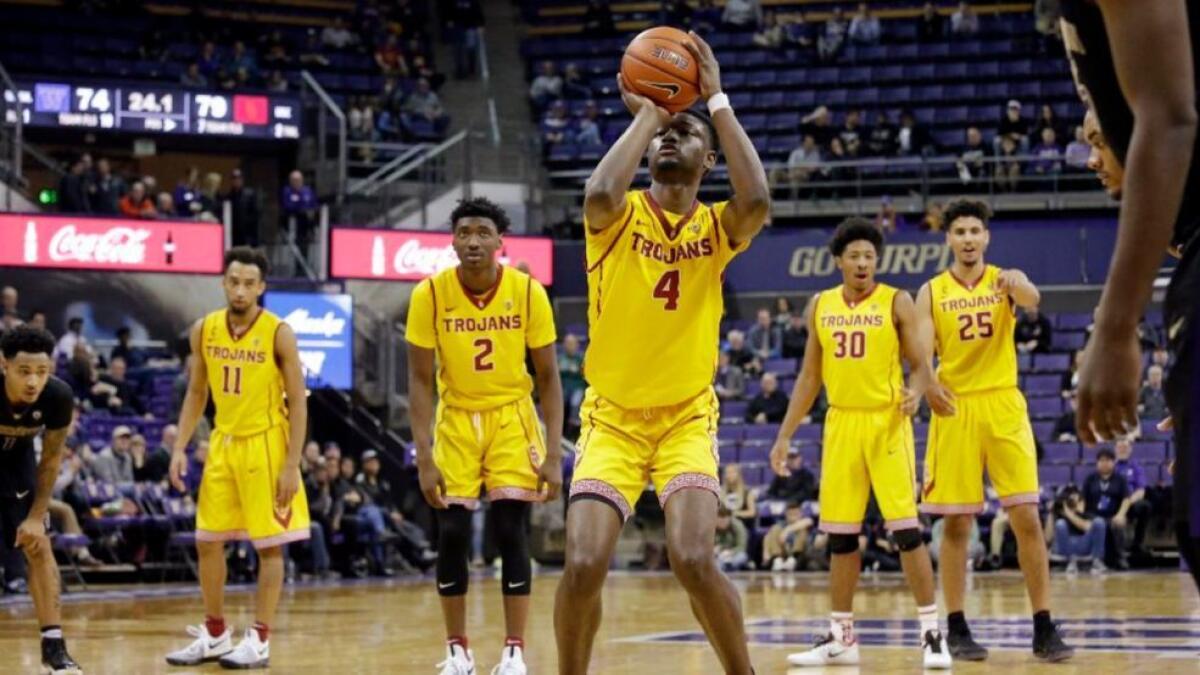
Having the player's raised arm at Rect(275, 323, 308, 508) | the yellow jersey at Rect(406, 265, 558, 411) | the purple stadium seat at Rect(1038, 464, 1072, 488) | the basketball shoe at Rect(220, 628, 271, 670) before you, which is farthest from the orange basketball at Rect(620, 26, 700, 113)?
the purple stadium seat at Rect(1038, 464, 1072, 488)

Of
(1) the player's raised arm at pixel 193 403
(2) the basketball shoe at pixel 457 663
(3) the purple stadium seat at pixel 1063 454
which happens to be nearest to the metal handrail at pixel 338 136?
(3) the purple stadium seat at pixel 1063 454

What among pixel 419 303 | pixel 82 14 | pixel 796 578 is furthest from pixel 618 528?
pixel 82 14

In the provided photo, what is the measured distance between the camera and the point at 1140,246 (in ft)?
9.17

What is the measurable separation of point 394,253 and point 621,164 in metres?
16.7

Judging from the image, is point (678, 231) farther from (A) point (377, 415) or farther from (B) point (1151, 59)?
(A) point (377, 415)

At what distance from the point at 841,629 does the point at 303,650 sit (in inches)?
119

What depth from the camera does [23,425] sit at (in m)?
8.19

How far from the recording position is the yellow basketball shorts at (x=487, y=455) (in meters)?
7.85

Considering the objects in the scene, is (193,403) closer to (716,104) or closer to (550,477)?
(550,477)

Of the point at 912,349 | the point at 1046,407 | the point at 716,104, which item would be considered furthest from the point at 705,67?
the point at 1046,407

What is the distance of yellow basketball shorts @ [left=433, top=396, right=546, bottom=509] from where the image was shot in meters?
7.85

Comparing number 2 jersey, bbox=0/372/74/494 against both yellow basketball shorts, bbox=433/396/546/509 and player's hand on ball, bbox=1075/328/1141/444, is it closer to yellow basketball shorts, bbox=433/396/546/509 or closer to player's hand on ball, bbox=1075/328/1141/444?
yellow basketball shorts, bbox=433/396/546/509

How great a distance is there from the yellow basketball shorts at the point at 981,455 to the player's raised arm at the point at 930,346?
0.65ft

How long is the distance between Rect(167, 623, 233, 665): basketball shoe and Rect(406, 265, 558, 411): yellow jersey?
1958 mm
